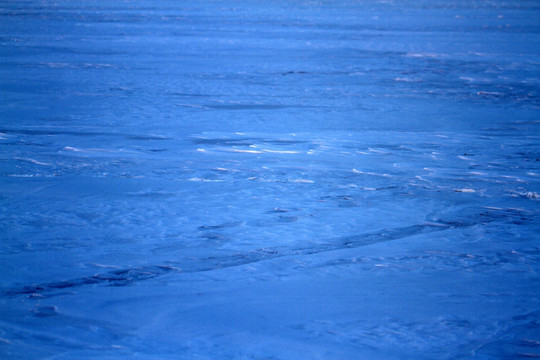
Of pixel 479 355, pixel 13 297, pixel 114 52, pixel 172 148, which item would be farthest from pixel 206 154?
pixel 114 52

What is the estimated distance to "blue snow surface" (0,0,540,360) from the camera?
91.7 inches

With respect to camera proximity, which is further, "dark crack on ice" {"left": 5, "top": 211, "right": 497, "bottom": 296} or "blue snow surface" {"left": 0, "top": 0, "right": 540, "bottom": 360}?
"dark crack on ice" {"left": 5, "top": 211, "right": 497, "bottom": 296}

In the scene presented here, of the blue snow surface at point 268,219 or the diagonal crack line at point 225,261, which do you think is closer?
the blue snow surface at point 268,219

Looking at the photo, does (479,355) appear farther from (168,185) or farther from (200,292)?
(168,185)

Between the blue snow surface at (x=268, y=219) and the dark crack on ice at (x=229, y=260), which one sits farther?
the dark crack on ice at (x=229, y=260)

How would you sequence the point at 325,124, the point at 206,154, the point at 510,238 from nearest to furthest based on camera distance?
the point at 510,238
the point at 206,154
the point at 325,124

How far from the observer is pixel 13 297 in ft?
8.25

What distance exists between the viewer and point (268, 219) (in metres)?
3.36

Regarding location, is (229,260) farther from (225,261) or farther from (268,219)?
(268,219)

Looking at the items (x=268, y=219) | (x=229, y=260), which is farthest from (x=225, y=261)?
(x=268, y=219)

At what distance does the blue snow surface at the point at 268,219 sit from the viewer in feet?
7.64

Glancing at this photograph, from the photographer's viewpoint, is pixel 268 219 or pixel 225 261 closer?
pixel 225 261

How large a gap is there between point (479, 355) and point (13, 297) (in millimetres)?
→ 1572

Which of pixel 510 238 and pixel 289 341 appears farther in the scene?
pixel 510 238
